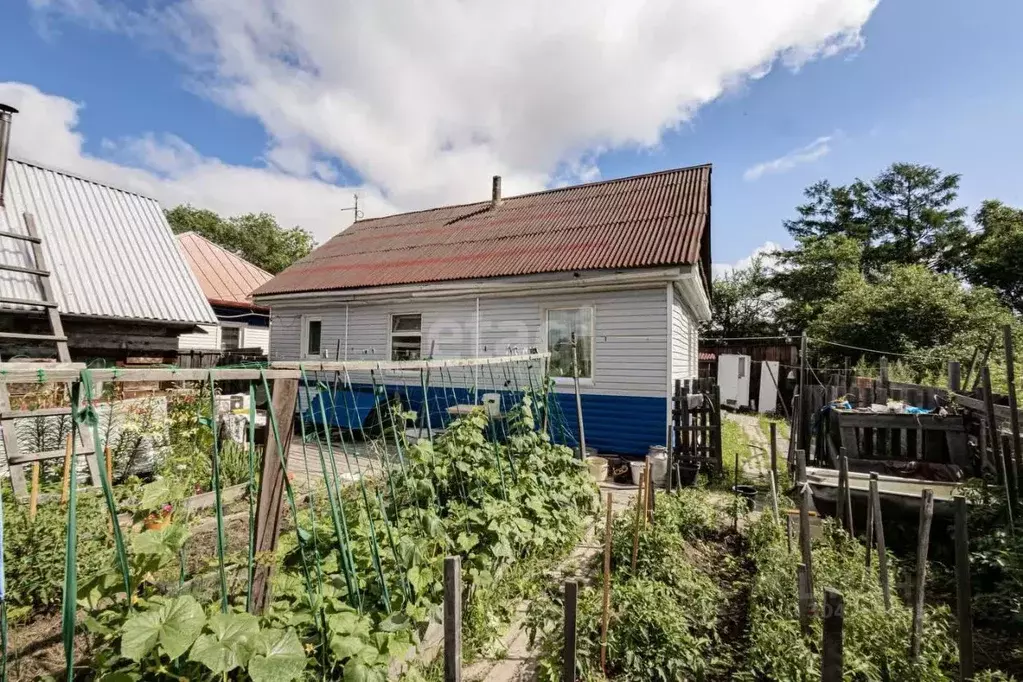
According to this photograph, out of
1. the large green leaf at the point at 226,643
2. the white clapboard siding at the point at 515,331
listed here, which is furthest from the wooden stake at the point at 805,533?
the white clapboard siding at the point at 515,331

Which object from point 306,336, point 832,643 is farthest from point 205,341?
point 832,643

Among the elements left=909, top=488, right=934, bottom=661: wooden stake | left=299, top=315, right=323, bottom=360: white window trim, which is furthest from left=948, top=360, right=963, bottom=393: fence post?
left=299, top=315, right=323, bottom=360: white window trim

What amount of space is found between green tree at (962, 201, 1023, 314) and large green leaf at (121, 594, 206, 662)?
30.6 m

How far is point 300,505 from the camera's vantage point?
4801mm

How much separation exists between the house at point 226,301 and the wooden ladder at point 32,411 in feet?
41.3

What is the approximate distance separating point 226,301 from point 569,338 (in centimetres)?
1452

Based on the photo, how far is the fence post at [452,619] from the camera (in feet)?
5.55

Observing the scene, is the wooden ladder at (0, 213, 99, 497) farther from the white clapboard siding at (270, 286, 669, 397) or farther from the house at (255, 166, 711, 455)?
the house at (255, 166, 711, 455)

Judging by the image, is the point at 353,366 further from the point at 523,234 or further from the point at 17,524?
the point at 523,234

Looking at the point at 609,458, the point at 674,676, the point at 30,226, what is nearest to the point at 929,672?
the point at 674,676

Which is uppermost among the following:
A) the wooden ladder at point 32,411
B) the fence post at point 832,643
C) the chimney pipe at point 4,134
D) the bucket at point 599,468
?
the chimney pipe at point 4,134

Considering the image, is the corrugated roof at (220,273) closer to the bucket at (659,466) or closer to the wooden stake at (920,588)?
the bucket at (659,466)

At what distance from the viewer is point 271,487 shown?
2.20 meters

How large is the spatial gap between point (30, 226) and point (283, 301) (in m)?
6.24
